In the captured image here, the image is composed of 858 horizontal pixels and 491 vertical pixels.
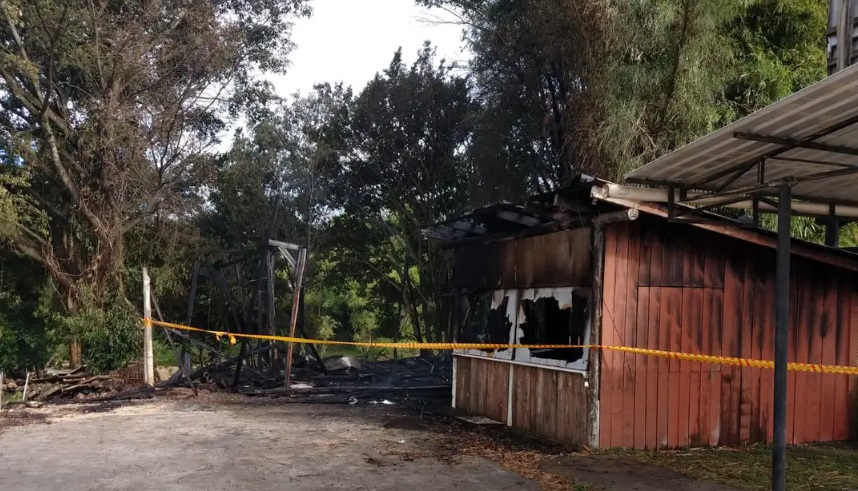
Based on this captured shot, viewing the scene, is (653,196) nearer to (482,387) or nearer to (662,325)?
(662,325)

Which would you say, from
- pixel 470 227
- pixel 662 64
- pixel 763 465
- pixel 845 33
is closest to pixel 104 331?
pixel 470 227

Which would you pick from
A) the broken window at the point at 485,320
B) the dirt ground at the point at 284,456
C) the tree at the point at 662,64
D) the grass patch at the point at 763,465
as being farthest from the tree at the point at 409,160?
the grass patch at the point at 763,465

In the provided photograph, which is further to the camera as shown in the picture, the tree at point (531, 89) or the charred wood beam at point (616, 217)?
the tree at point (531, 89)

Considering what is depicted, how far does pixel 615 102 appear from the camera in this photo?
11.8 metres

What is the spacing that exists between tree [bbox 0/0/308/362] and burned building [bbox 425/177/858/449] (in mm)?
11165

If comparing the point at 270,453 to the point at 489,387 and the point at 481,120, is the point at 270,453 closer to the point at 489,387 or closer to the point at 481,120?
the point at 489,387

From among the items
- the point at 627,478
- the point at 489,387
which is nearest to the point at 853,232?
the point at 489,387

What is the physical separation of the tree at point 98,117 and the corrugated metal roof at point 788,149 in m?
13.5

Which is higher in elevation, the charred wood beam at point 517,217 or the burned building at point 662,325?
the charred wood beam at point 517,217

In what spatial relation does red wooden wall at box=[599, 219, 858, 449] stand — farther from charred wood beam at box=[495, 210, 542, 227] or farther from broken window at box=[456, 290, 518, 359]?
broken window at box=[456, 290, 518, 359]

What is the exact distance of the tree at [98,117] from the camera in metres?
15.7

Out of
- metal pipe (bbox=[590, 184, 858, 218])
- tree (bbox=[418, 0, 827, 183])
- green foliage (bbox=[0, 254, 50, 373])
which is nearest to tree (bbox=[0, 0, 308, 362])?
green foliage (bbox=[0, 254, 50, 373])

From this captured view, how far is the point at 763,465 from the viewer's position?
6988 mm

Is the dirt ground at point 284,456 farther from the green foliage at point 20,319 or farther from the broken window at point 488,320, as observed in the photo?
the green foliage at point 20,319
